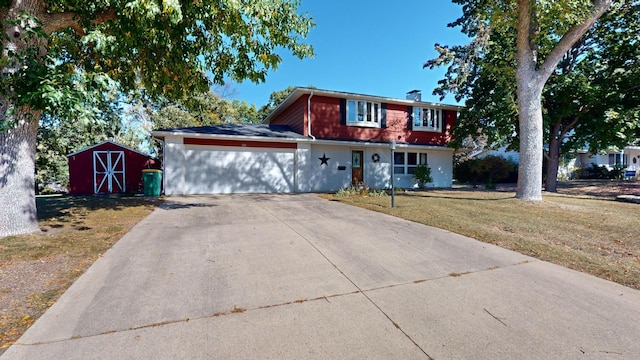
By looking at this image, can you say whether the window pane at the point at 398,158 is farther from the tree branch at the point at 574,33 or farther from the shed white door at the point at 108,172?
the shed white door at the point at 108,172

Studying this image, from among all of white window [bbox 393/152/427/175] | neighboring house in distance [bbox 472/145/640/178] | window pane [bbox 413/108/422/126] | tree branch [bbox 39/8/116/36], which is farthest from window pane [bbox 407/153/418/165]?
tree branch [bbox 39/8/116/36]

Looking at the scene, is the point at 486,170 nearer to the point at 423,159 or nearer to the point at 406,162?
the point at 423,159

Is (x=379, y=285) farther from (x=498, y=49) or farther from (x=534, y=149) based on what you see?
(x=498, y=49)

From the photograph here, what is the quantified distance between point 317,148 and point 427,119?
7.29m

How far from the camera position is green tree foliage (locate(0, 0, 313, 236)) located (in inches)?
188

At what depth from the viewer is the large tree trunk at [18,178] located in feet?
16.7

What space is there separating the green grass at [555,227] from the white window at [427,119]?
7629 millimetres

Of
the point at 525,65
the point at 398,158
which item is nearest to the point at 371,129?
the point at 398,158

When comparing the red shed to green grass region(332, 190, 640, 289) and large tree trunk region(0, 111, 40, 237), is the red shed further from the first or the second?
green grass region(332, 190, 640, 289)

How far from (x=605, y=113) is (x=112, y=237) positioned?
1771 centimetres

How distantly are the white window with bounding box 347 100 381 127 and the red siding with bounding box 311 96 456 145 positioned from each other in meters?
0.30

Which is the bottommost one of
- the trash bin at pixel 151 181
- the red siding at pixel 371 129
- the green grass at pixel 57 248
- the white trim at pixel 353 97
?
the green grass at pixel 57 248

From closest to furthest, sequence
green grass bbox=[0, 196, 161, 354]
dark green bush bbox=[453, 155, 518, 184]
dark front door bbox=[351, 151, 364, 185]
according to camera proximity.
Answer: green grass bbox=[0, 196, 161, 354]
dark front door bbox=[351, 151, 364, 185]
dark green bush bbox=[453, 155, 518, 184]

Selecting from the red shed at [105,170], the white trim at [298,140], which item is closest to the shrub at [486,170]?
the white trim at [298,140]
